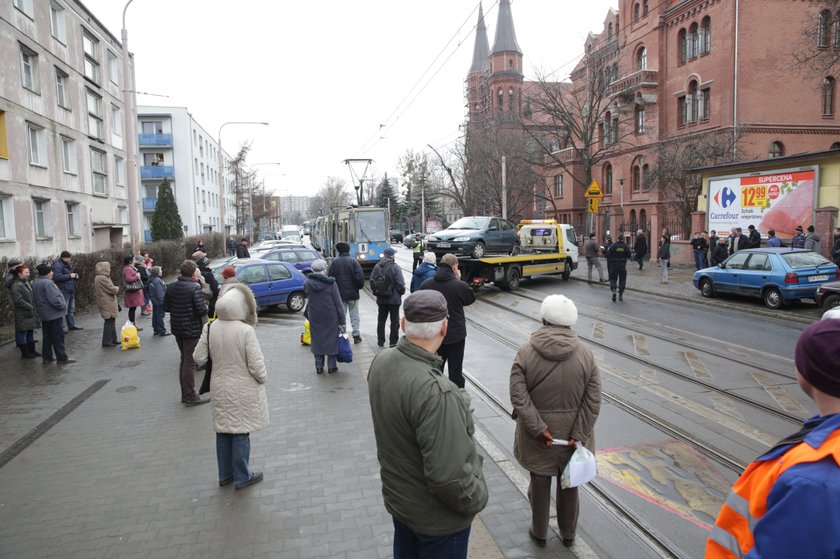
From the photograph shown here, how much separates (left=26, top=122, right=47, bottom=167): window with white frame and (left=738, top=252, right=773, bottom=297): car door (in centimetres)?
2549

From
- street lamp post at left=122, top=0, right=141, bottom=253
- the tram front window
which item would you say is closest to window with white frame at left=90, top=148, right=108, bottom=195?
street lamp post at left=122, top=0, right=141, bottom=253

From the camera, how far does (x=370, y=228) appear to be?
24.4m

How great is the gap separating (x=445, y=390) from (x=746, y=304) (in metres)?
15.2

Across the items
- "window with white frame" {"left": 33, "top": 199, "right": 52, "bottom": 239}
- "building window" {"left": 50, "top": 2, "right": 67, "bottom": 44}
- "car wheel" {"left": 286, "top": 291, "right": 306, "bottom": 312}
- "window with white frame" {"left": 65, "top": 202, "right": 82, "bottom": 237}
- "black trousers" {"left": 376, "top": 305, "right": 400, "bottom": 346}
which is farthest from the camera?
"window with white frame" {"left": 65, "top": 202, "right": 82, "bottom": 237}

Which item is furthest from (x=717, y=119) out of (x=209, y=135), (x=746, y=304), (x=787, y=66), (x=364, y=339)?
(x=209, y=135)

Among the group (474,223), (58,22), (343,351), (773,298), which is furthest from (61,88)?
(773,298)

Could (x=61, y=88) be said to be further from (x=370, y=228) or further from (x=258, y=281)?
(x=258, y=281)

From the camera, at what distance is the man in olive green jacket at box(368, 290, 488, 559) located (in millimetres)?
2471

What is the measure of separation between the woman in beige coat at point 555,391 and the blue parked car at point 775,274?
12.8 meters

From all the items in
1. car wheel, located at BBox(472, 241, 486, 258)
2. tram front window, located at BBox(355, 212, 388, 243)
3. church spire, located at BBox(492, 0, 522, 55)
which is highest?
church spire, located at BBox(492, 0, 522, 55)

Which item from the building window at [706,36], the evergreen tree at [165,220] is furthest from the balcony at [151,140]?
the building window at [706,36]

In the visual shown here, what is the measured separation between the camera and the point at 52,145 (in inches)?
930

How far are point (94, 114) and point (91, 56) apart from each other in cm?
285

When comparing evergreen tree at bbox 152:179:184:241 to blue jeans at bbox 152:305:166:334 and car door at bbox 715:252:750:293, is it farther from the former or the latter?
car door at bbox 715:252:750:293
